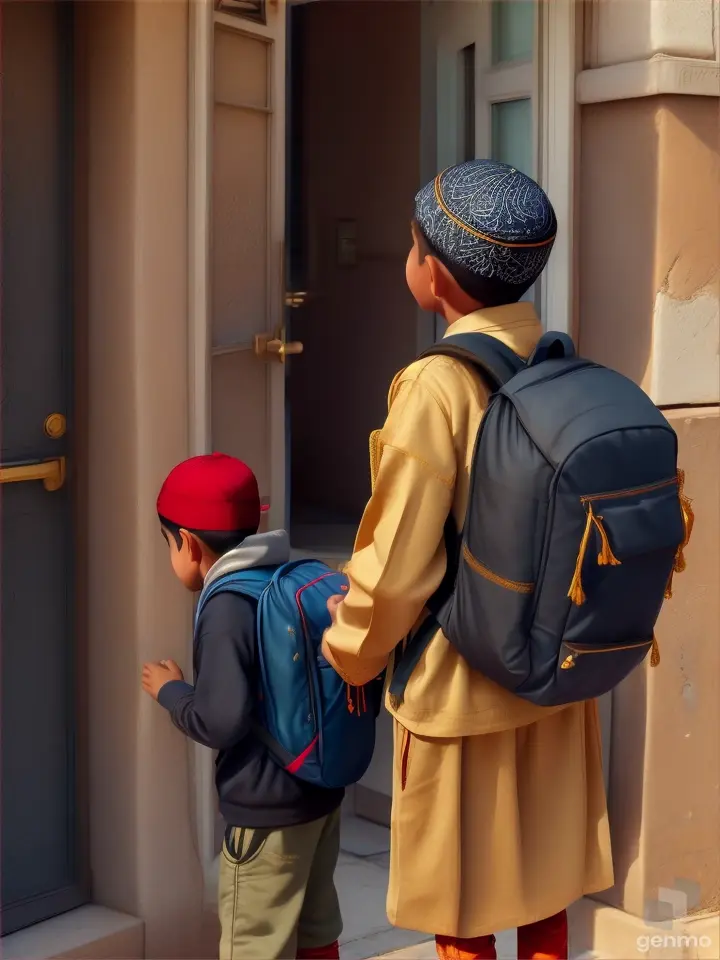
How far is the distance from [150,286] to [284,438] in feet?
1.81

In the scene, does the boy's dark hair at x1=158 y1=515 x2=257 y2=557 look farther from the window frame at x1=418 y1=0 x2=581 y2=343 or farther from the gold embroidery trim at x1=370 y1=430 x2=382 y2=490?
the window frame at x1=418 y1=0 x2=581 y2=343

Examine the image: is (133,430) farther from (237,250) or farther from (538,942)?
(538,942)

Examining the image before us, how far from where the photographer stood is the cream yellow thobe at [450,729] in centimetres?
212

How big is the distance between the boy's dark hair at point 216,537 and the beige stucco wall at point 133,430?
0.39 metres

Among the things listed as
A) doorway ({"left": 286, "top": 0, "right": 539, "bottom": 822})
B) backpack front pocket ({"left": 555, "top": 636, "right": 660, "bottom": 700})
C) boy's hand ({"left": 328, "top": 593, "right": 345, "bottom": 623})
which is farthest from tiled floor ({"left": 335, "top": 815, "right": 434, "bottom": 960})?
backpack front pocket ({"left": 555, "top": 636, "right": 660, "bottom": 700})

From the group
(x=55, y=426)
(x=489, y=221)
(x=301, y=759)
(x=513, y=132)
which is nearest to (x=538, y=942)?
Result: (x=301, y=759)

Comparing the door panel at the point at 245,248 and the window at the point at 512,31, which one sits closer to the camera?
the door panel at the point at 245,248

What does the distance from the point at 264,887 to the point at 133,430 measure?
0.97 meters

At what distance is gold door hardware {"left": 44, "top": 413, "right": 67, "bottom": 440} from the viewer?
280 cm

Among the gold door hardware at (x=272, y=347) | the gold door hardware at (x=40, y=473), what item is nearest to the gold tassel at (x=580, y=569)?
the gold door hardware at (x=272, y=347)

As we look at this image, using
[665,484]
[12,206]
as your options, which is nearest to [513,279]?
[665,484]

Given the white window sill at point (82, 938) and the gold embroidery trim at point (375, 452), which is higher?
the gold embroidery trim at point (375, 452)

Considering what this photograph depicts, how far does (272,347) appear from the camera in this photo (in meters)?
3.02

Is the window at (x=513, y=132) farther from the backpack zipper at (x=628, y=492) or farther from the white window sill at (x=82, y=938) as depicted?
the white window sill at (x=82, y=938)
